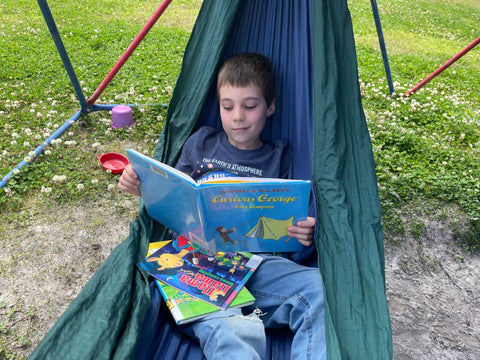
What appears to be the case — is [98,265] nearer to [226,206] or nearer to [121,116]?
[226,206]

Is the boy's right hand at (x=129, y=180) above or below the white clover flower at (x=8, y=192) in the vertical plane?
above

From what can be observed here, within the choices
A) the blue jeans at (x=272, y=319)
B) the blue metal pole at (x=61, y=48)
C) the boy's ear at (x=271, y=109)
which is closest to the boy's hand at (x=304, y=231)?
the blue jeans at (x=272, y=319)

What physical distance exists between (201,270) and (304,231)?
1.40 feet

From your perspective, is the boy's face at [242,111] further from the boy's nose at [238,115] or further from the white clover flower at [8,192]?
the white clover flower at [8,192]

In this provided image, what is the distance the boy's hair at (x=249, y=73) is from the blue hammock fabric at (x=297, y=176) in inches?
3.9

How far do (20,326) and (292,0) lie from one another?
1921mm

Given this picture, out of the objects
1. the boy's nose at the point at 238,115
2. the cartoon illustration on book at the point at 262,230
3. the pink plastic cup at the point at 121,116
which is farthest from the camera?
the pink plastic cup at the point at 121,116

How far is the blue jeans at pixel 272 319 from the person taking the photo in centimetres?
142

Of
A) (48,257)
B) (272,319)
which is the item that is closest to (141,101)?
(48,257)

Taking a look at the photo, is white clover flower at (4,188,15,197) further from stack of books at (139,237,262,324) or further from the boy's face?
the boy's face

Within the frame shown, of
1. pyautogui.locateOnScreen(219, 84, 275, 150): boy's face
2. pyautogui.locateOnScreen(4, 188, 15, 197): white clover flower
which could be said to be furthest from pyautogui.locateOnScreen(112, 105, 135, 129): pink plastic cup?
pyautogui.locateOnScreen(219, 84, 275, 150): boy's face

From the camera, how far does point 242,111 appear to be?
1.90m

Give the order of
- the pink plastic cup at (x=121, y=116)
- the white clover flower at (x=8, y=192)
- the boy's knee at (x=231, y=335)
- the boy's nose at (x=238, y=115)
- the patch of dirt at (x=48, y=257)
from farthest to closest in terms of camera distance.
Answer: the pink plastic cup at (x=121, y=116) < the white clover flower at (x=8, y=192) < the patch of dirt at (x=48, y=257) < the boy's nose at (x=238, y=115) < the boy's knee at (x=231, y=335)

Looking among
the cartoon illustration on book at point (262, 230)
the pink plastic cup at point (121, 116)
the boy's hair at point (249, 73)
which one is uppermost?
the boy's hair at point (249, 73)
